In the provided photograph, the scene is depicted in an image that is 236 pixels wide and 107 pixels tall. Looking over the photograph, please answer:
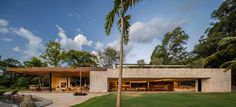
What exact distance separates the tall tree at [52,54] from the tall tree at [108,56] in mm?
13307

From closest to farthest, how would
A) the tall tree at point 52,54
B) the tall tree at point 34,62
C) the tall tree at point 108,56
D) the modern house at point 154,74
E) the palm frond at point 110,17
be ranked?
1. the palm frond at point 110,17
2. the modern house at point 154,74
3. the tall tree at point 34,62
4. the tall tree at point 52,54
5. the tall tree at point 108,56

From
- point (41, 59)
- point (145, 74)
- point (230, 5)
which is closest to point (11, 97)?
point (145, 74)

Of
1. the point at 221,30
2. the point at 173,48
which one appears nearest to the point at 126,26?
the point at 221,30

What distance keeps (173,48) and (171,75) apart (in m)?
30.4

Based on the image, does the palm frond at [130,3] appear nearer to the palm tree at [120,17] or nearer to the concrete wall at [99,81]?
→ the palm tree at [120,17]

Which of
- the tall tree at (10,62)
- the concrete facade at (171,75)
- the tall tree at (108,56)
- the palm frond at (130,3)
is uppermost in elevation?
the palm frond at (130,3)

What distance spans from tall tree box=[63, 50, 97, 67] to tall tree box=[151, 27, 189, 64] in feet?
50.2

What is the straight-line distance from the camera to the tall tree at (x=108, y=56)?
5781 cm

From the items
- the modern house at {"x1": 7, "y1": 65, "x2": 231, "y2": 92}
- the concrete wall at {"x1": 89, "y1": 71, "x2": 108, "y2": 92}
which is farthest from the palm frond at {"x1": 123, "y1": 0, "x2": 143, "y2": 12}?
the concrete wall at {"x1": 89, "y1": 71, "x2": 108, "y2": 92}

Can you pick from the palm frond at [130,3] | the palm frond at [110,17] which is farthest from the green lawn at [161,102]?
the palm frond at [130,3]

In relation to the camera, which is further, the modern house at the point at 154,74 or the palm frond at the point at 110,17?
the modern house at the point at 154,74

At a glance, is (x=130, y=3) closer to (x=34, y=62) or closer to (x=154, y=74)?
(x=154, y=74)

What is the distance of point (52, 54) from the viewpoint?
47.1m

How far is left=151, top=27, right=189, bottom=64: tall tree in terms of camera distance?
54.4 metres
